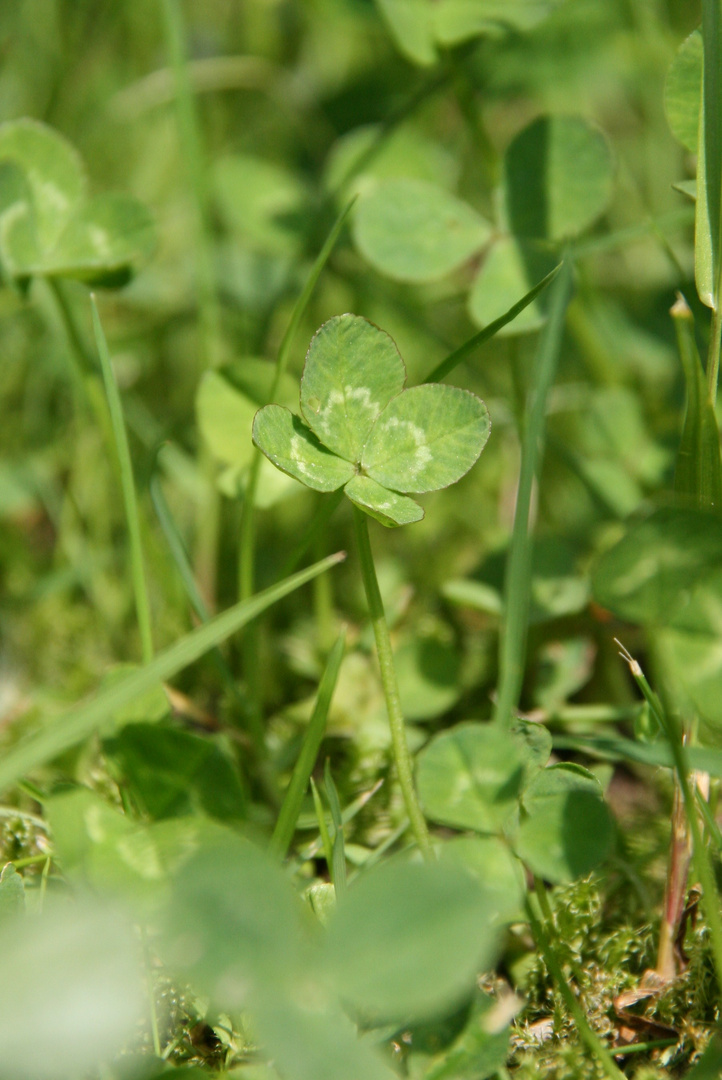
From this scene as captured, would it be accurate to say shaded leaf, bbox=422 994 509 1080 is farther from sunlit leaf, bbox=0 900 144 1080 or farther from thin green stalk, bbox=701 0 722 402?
thin green stalk, bbox=701 0 722 402

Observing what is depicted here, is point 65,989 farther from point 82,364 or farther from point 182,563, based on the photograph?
point 82,364

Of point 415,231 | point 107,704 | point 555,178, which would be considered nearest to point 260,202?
point 415,231

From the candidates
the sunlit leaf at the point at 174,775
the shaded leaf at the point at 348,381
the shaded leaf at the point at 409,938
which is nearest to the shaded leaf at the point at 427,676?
the sunlit leaf at the point at 174,775

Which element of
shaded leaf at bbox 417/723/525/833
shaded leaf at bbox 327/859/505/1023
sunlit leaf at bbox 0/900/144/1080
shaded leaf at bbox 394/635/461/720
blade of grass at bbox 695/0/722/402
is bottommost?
shaded leaf at bbox 394/635/461/720

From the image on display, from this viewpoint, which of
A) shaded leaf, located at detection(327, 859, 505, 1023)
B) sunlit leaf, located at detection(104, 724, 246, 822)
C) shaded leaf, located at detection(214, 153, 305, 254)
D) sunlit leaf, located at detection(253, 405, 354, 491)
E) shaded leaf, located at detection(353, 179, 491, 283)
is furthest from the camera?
shaded leaf, located at detection(214, 153, 305, 254)

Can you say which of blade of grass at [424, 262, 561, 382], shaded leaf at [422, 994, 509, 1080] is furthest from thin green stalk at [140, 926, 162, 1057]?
blade of grass at [424, 262, 561, 382]

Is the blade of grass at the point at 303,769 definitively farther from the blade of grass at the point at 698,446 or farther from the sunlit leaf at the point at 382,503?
the blade of grass at the point at 698,446

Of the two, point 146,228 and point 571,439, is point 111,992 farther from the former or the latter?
point 571,439
